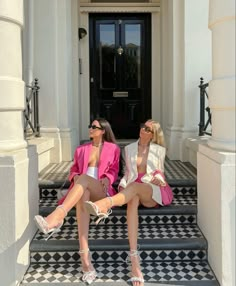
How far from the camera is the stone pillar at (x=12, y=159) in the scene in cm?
297

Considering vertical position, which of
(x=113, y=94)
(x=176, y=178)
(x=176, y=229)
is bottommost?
(x=176, y=229)

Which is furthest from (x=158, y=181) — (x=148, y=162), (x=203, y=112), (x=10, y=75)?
(x=203, y=112)

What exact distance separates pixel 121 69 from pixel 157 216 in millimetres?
3673

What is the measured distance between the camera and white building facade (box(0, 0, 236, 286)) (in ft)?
9.80

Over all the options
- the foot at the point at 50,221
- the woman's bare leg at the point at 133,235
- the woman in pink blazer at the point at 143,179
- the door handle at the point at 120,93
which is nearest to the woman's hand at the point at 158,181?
the woman in pink blazer at the point at 143,179

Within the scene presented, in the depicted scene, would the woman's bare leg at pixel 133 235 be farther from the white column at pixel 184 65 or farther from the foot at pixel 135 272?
the white column at pixel 184 65

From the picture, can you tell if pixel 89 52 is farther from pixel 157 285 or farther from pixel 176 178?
pixel 157 285

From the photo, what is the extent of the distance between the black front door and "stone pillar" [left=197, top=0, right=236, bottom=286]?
3720mm

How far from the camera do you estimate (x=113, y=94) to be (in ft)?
22.7

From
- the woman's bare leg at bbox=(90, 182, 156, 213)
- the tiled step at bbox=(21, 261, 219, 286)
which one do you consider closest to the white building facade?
the tiled step at bbox=(21, 261, 219, 286)

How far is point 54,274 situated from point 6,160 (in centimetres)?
102

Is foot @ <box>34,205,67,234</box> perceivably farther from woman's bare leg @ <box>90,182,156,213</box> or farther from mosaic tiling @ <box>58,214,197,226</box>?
mosaic tiling @ <box>58,214,197,226</box>

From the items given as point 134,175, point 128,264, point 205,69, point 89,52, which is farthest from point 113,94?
point 128,264

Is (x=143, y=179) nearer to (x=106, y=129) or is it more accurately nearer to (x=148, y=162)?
(x=148, y=162)
